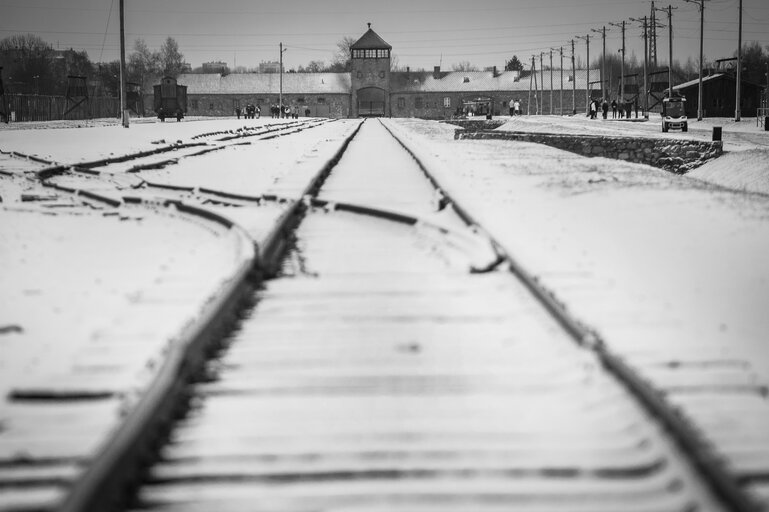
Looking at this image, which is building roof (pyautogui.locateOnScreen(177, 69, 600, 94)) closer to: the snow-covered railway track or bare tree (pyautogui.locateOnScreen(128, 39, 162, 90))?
bare tree (pyautogui.locateOnScreen(128, 39, 162, 90))

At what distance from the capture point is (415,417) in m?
2.93

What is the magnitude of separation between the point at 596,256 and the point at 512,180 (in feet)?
23.2

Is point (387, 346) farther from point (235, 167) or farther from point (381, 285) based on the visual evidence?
point (235, 167)

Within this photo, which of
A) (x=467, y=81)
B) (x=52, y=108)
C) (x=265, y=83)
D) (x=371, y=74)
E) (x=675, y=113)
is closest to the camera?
(x=675, y=113)

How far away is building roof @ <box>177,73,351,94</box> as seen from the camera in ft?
397

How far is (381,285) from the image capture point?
520cm

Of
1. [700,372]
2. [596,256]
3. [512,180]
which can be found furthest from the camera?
[512,180]

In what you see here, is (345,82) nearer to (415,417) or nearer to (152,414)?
(415,417)

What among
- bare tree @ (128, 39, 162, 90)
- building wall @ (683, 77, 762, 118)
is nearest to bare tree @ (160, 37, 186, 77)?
bare tree @ (128, 39, 162, 90)

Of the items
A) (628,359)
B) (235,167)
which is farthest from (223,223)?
(235,167)

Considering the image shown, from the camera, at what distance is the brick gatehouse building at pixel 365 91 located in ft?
393

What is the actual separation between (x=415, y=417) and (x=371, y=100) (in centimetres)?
11983

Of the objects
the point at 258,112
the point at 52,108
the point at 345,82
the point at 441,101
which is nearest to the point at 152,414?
the point at 52,108

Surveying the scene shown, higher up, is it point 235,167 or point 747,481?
point 235,167
